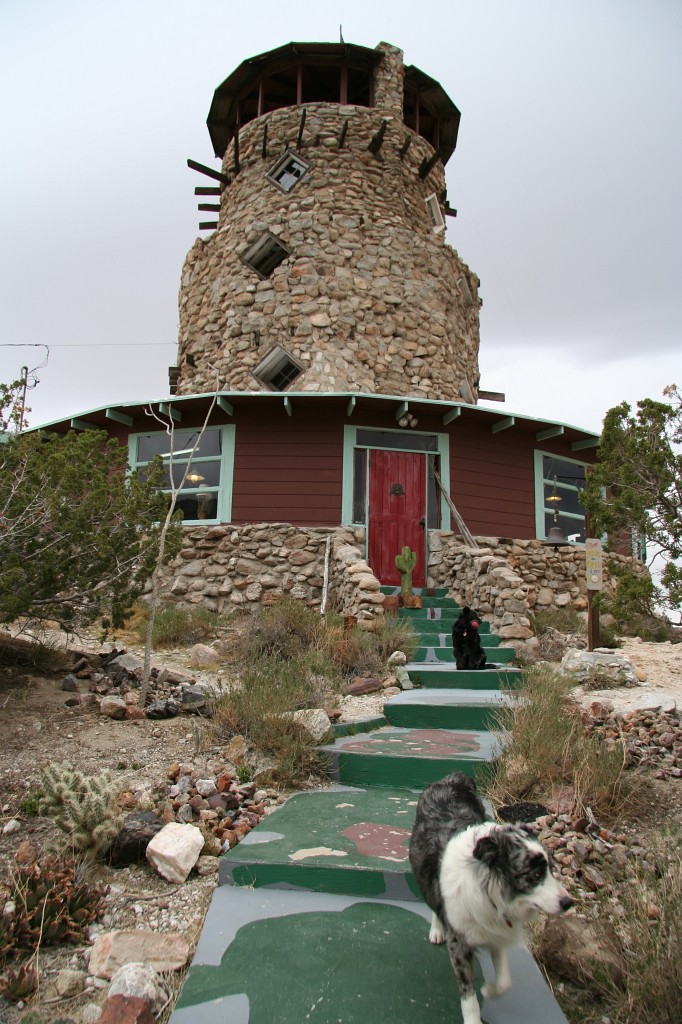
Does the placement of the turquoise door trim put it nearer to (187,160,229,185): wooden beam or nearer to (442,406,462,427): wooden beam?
(442,406,462,427): wooden beam

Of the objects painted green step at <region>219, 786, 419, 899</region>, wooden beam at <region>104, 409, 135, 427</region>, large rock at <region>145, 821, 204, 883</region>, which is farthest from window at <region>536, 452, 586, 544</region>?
large rock at <region>145, 821, 204, 883</region>

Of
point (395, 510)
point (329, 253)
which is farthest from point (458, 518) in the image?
point (329, 253)

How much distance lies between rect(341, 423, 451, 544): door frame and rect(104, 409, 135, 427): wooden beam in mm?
4420

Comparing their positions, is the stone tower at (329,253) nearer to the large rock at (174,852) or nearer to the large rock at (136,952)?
the large rock at (174,852)

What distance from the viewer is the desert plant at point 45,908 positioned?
2896 mm

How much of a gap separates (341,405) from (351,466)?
120cm

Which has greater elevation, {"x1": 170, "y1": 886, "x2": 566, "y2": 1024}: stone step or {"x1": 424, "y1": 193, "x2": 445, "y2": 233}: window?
{"x1": 424, "y1": 193, "x2": 445, "y2": 233}: window

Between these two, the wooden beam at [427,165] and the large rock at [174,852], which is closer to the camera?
the large rock at [174,852]

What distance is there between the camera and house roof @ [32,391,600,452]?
40.7 feet

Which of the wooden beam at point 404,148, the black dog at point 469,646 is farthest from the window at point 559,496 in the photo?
the wooden beam at point 404,148

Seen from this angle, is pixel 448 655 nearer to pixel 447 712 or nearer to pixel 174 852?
pixel 447 712

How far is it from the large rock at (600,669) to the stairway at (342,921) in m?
3.17

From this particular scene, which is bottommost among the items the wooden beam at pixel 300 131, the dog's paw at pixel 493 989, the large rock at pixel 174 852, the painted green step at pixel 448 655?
the dog's paw at pixel 493 989

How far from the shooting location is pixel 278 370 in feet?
51.4
